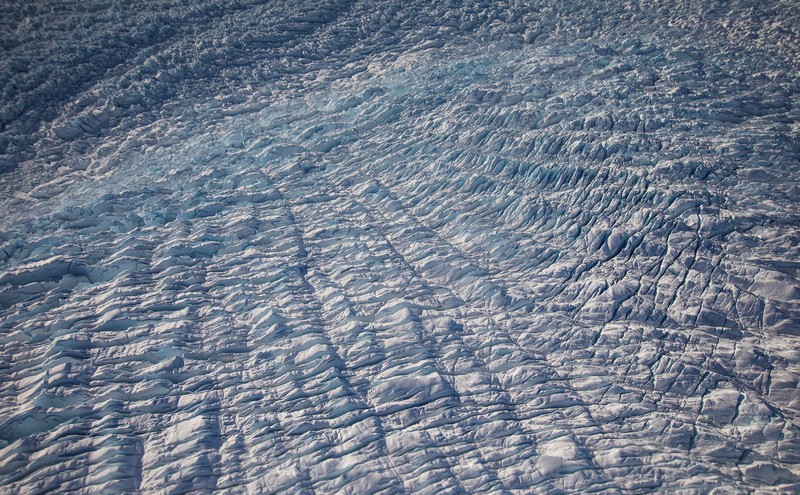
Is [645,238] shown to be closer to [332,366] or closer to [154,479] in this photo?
[332,366]

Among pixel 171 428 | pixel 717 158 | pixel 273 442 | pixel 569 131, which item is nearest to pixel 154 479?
pixel 171 428

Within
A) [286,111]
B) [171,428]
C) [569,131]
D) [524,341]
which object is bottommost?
[524,341]

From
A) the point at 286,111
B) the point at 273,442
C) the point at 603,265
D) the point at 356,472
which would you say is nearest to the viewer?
the point at 356,472

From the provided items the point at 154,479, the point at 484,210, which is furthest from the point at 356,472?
the point at 484,210

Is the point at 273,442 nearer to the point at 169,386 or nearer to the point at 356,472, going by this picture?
the point at 356,472

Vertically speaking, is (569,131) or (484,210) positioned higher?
(569,131)

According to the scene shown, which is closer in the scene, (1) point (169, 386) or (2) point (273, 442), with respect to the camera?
(2) point (273, 442)

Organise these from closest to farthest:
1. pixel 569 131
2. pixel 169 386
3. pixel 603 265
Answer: pixel 169 386 → pixel 603 265 → pixel 569 131
